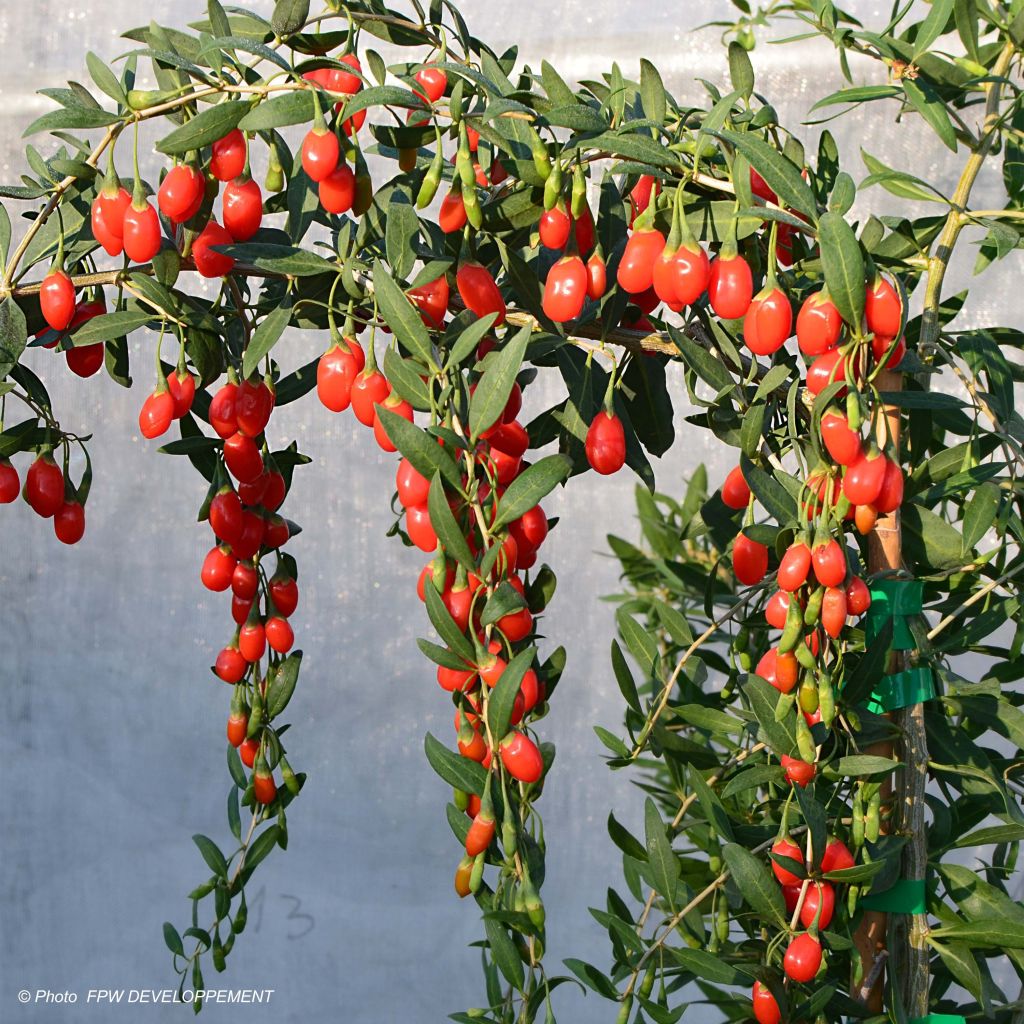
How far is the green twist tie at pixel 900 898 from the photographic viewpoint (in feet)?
1.91

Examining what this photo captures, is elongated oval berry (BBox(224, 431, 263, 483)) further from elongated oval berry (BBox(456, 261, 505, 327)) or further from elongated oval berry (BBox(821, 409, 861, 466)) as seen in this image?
elongated oval berry (BBox(821, 409, 861, 466))

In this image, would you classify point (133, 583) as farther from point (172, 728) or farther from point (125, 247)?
point (125, 247)

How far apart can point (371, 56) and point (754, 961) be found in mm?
457

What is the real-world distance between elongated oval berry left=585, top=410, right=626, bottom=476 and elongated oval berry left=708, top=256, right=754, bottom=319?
6 cm

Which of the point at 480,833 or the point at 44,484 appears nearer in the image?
the point at 480,833

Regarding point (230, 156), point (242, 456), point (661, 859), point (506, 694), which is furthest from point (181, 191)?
point (661, 859)

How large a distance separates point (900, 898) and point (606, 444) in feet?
0.84

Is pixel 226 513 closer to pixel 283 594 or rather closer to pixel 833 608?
pixel 283 594

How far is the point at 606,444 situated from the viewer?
0.53 m

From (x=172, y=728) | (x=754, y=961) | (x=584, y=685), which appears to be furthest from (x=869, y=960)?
(x=172, y=728)

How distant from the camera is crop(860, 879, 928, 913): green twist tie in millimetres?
582

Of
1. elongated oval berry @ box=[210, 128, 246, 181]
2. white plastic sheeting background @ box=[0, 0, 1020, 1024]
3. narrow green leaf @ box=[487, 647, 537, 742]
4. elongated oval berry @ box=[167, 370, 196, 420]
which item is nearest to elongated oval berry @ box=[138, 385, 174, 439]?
elongated oval berry @ box=[167, 370, 196, 420]

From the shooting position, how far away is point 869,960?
23.8 inches

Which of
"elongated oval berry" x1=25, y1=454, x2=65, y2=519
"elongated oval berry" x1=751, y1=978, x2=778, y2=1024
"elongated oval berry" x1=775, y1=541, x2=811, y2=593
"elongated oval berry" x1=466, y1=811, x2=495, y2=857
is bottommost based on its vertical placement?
"elongated oval berry" x1=751, y1=978, x2=778, y2=1024
